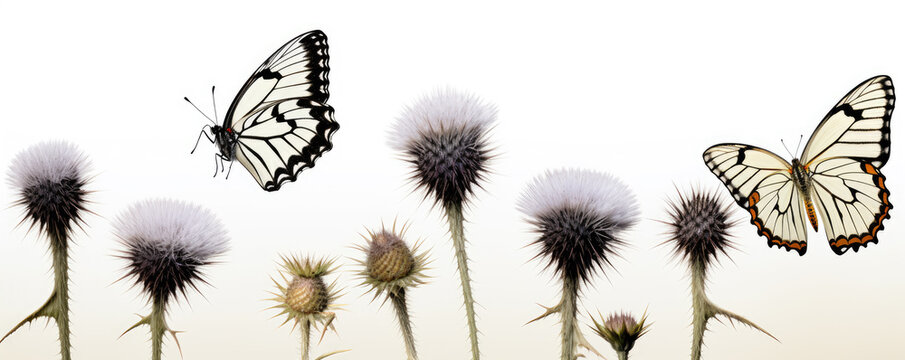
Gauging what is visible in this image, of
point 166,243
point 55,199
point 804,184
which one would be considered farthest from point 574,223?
point 55,199

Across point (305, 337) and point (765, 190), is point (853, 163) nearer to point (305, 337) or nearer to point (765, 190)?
point (765, 190)

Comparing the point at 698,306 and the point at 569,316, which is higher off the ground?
the point at 698,306

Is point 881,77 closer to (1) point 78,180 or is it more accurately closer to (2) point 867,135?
(2) point 867,135

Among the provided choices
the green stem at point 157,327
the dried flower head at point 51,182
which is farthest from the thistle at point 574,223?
the dried flower head at point 51,182

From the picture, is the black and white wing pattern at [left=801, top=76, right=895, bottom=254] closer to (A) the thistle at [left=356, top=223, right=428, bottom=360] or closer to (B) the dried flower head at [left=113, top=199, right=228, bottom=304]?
(A) the thistle at [left=356, top=223, right=428, bottom=360]

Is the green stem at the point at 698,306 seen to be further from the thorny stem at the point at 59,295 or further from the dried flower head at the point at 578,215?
the thorny stem at the point at 59,295

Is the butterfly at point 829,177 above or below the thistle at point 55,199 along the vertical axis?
above
